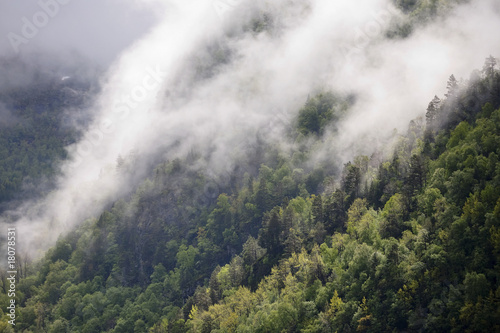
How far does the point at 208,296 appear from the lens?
484ft

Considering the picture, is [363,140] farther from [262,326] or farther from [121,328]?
[121,328]

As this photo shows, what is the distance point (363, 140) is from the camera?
192 meters

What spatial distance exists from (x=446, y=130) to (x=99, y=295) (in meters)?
149

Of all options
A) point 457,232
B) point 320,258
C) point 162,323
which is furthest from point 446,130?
point 162,323

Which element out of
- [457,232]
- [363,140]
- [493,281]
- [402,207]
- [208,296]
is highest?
[363,140]

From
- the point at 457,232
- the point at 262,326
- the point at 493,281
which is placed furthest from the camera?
the point at 262,326

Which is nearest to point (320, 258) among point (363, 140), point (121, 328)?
point (363, 140)

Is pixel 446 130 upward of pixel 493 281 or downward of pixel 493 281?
upward

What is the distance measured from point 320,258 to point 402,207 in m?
25.2

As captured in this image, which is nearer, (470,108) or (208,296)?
(470,108)

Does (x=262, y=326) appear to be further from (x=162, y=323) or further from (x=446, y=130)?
(x=446, y=130)

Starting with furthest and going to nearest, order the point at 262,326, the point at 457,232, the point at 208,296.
Answer: the point at 208,296 < the point at 262,326 < the point at 457,232

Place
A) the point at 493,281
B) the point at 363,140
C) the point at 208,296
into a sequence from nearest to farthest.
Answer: the point at 493,281 < the point at 208,296 < the point at 363,140

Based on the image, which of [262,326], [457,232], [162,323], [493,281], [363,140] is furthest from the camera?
[363,140]
